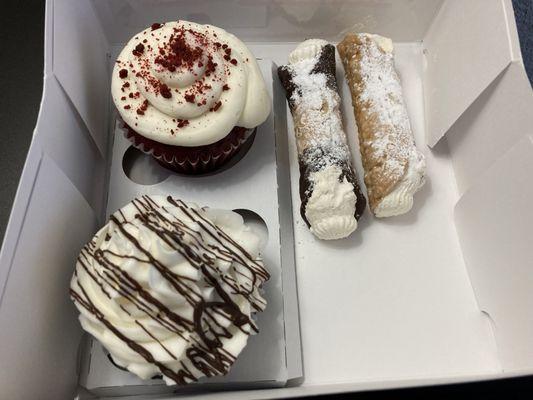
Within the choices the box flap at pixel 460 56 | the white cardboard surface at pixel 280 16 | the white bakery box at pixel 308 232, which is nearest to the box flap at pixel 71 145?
the white bakery box at pixel 308 232

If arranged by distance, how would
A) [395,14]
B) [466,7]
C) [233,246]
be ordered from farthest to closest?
1. [395,14]
2. [466,7]
3. [233,246]

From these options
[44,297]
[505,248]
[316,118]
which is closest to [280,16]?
[316,118]

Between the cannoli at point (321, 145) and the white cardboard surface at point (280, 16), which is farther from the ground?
the white cardboard surface at point (280, 16)

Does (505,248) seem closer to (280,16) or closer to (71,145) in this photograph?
(280,16)

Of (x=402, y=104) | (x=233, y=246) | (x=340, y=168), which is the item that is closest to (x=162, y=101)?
(x=233, y=246)

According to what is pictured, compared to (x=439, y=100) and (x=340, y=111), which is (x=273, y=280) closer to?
(x=340, y=111)

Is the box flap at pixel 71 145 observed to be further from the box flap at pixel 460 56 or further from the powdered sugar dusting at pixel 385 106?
the box flap at pixel 460 56

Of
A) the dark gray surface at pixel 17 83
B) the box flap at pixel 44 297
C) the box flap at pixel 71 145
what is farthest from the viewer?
the dark gray surface at pixel 17 83
